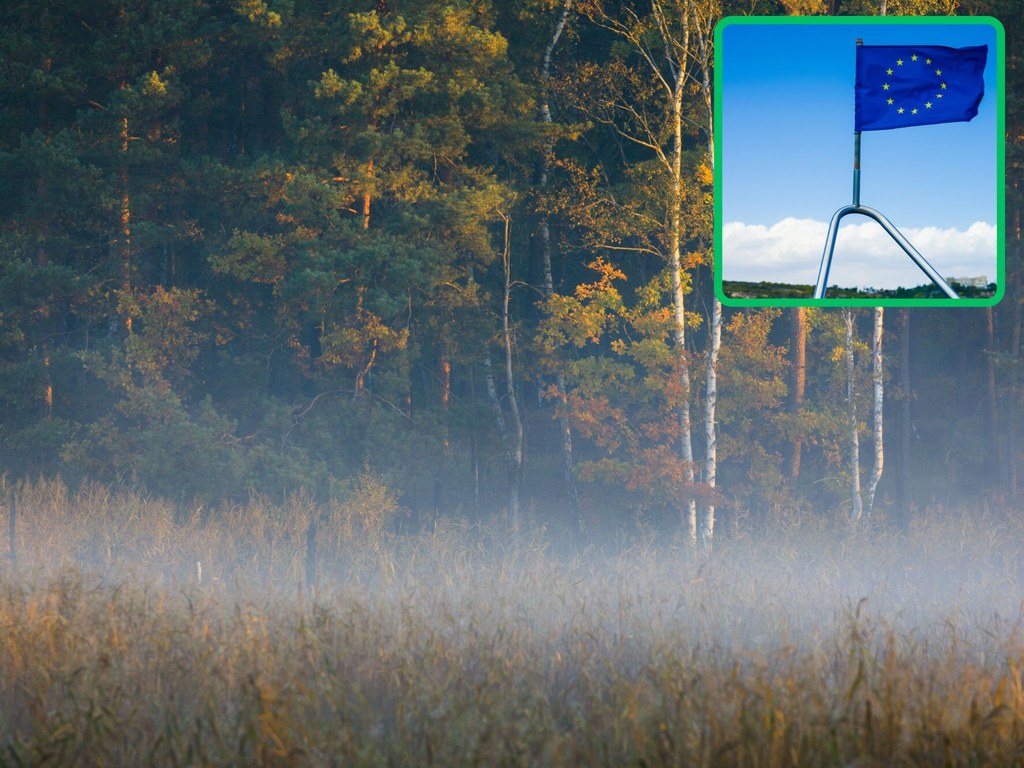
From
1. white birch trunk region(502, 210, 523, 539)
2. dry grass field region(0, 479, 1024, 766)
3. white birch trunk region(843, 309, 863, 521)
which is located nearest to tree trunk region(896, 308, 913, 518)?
white birch trunk region(843, 309, 863, 521)

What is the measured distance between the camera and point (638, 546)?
798 inches

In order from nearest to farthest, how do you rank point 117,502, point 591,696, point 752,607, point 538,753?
point 538,753 → point 591,696 → point 752,607 → point 117,502

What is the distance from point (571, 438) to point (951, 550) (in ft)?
28.7

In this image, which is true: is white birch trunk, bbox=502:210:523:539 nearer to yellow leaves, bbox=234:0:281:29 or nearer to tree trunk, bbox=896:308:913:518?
yellow leaves, bbox=234:0:281:29

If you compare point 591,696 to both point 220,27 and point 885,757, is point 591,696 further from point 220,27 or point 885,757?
point 220,27

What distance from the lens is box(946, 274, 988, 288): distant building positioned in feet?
21.7

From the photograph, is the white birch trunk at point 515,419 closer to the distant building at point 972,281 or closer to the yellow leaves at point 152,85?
the yellow leaves at point 152,85

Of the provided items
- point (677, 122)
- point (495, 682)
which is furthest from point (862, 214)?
point (677, 122)

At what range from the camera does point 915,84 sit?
21.1ft

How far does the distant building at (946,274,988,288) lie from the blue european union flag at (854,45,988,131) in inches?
35.0

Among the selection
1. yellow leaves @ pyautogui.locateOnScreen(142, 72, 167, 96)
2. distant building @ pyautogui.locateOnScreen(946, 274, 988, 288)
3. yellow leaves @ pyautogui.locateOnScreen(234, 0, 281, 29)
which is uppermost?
yellow leaves @ pyautogui.locateOnScreen(234, 0, 281, 29)

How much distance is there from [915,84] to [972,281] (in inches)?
44.6

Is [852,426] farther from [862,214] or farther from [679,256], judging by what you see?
[862,214]

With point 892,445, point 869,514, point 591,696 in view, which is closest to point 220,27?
point 869,514
